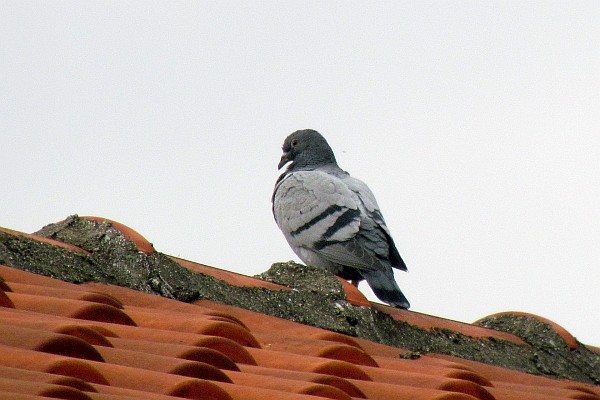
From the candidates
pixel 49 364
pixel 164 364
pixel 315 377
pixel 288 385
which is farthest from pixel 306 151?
pixel 49 364

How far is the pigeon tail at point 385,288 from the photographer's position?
6.86m

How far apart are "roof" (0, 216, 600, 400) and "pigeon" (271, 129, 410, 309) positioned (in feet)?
5.81

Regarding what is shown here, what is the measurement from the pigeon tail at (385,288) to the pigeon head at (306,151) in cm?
184

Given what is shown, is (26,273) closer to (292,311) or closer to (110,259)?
(110,259)

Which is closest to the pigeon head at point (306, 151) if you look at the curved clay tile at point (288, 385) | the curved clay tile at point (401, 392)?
the curved clay tile at point (401, 392)

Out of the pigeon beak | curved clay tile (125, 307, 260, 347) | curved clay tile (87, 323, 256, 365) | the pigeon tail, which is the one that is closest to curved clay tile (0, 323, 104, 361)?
curved clay tile (87, 323, 256, 365)

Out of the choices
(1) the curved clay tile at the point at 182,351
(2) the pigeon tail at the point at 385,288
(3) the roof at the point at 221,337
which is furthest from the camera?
(2) the pigeon tail at the point at 385,288

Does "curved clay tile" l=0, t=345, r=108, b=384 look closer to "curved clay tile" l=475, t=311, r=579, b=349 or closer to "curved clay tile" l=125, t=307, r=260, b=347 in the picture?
"curved clay tile" l=125, t=307, r=260, b=347

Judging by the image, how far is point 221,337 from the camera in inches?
129

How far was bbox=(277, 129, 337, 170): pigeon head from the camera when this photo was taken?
9.18m

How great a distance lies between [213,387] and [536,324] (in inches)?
124

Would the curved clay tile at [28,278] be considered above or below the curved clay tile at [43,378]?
above

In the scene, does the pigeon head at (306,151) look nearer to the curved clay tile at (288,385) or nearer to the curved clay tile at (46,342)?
the curved clay tile at (288,385)

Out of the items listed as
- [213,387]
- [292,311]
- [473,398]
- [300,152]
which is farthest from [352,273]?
[213,387]
